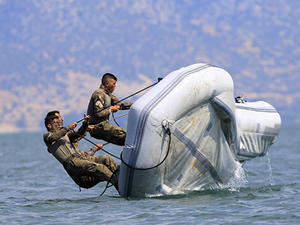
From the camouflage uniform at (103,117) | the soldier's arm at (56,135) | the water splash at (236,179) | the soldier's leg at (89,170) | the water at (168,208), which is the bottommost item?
the water at (168,208)

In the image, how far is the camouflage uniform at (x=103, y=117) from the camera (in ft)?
41.4

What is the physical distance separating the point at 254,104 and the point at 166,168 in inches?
117

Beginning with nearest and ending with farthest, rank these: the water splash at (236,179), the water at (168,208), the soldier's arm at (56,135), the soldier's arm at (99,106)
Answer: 1. the water at (168,208)
2. the soldier's arm at (56,135)
3. the soldier's arm at (99,106)
4. the water splash at (236,179)

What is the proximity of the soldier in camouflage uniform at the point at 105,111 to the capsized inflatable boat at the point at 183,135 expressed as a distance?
81 centimetres

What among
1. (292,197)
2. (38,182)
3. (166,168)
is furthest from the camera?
(38,182)

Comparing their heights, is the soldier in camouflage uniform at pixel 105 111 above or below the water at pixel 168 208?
above

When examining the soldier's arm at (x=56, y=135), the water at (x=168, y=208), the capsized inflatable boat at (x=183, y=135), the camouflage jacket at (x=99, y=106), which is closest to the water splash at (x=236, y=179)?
the water at (x=168, y=208)

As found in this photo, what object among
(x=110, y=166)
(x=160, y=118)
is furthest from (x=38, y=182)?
(x=160, y=118)

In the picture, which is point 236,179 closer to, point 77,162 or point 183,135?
point 183,135

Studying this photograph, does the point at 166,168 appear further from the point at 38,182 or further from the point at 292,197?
the point at 38,182

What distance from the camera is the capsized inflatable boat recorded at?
1174cm

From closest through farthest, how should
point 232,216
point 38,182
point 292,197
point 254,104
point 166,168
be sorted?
1. point 232,216
2. point 166,168
3. point 292,197
4. point 254,104
5. point 38,182

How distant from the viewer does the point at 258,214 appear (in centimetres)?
1132

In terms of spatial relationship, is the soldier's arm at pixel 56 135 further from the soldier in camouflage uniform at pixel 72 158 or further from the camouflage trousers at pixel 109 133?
the camouflage trousers at pixel 109 133
